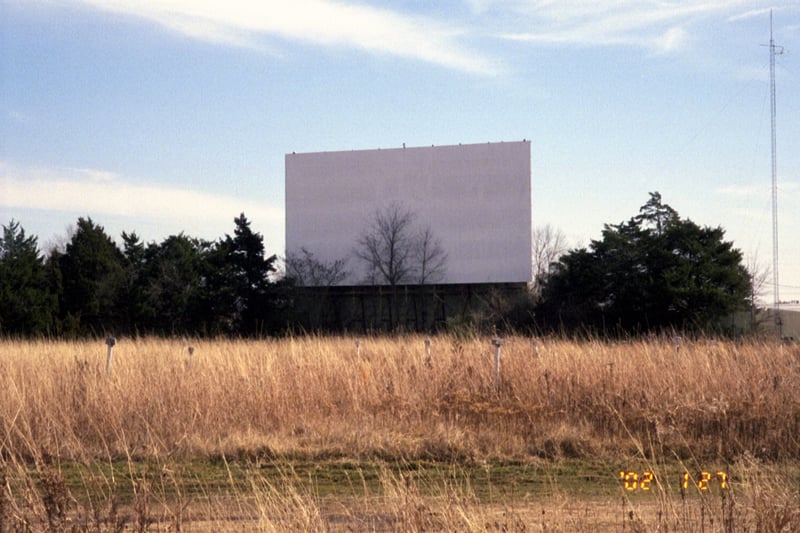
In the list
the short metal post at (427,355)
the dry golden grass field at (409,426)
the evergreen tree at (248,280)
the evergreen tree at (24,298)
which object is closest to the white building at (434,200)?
the evergreen tree at (248,280)

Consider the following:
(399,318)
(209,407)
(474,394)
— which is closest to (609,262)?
(399,318)

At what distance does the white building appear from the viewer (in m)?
41.4

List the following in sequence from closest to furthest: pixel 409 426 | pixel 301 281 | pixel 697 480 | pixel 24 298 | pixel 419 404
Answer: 1. pixel 697 480
2. pixel 409 426
3. pixel 419 404
4. pixel 24 298
5. pixel 301 281

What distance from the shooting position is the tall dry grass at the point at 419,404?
1079cm

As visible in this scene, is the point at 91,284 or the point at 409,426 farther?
the point at 91,284

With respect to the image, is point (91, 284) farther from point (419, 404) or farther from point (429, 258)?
point (419, 404)

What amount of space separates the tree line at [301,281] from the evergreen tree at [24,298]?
0.05 m

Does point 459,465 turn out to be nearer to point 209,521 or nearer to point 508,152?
point 209,521

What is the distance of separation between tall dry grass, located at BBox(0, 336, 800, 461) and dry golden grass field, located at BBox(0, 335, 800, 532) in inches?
1.3

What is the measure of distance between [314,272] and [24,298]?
458 inches

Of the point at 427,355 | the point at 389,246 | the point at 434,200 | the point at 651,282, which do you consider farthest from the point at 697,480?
the point at 434,200

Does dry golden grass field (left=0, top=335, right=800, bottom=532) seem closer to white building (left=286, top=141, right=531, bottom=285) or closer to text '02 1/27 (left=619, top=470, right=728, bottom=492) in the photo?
text '02 1/27 (left=619, top=470, right=728, bottom=492)

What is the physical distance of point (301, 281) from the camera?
131 ft

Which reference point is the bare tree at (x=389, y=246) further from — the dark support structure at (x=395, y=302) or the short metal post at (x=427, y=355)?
the short metal post at (x=427, y=355)
